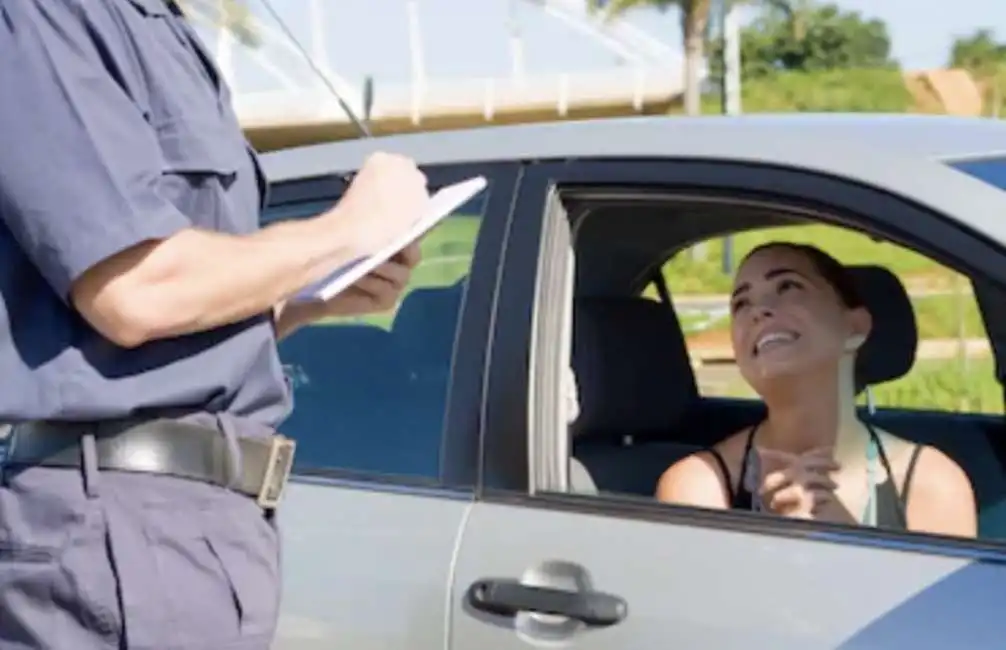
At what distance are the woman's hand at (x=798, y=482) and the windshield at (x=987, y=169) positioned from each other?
0.58m

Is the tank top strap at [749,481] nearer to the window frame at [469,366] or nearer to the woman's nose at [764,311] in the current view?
the woman's nose at [764,311]

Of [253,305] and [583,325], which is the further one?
[583,325]

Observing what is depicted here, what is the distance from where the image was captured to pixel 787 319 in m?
2.95

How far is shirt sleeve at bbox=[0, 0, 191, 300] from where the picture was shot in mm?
1721

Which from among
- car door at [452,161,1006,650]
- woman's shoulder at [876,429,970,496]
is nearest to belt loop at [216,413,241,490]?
car door at [452,161,1006,650]

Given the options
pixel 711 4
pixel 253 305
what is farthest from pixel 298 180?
pixel 711 4

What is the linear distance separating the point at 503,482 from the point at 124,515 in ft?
2.94

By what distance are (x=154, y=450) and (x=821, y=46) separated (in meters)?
53.8

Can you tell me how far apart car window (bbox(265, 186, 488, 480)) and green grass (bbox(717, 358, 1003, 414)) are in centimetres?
78

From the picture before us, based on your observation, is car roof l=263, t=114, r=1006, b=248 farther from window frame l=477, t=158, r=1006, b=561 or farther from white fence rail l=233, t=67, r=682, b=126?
white fence rail l=233, t=67, r=682, b=126

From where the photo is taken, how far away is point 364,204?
1931mm

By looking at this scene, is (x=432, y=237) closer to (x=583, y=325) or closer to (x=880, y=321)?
(x=583, y=325)

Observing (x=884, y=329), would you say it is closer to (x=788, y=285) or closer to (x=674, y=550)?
(x=788, y=285)

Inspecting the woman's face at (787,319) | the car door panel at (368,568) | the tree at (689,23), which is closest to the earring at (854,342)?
the woman's face at (787,319)
